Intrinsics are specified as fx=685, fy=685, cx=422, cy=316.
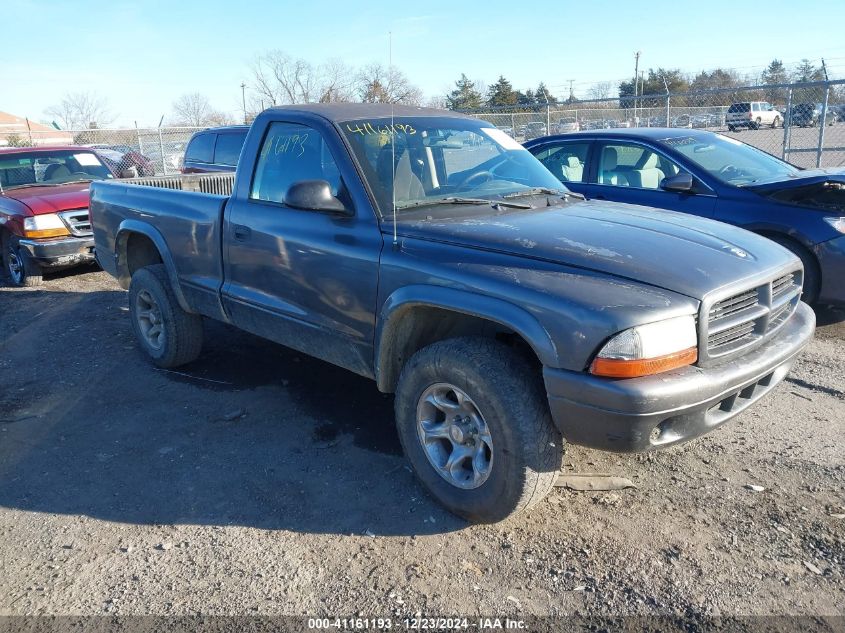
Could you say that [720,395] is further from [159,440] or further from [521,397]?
[159,440]

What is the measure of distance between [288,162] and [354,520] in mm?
2180

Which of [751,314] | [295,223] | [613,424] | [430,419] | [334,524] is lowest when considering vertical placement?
[334,524]

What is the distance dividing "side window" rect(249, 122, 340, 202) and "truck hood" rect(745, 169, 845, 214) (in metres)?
4.06

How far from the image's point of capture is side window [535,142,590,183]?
279 inches

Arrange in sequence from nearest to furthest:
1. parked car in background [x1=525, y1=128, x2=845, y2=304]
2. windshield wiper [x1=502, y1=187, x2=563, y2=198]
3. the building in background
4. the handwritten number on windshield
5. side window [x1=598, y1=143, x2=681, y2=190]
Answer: the handwritten number on windshield
windshield wiper [x1=502, y1=187, x2=563, y2=198]
parked car in background [x1=525, y1=128, x2=845, y2=304]
side window [x1=598, y1=143, x2=681, y2=190]
the building in background

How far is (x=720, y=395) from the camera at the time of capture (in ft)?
9.32

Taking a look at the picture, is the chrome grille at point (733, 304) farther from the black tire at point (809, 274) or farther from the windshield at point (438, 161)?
the black tire at point (809, 274)

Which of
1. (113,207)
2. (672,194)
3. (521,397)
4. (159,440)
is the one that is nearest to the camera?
(521,397)

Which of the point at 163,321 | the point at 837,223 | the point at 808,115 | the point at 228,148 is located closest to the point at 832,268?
the point at 837,223

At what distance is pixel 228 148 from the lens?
36.4 ft

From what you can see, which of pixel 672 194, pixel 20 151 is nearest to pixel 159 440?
pixel 672 194

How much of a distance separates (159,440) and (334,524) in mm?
1549

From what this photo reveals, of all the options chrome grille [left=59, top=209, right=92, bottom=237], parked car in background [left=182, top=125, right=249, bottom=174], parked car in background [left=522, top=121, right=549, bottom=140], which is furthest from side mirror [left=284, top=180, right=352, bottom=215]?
parked car in background [left=522, top=121, right=549, bottom=140]

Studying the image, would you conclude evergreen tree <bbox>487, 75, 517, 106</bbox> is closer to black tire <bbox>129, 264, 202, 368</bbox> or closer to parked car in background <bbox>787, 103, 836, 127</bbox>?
parked car in background <bbox>787, 103, 836, 127</bbox>
